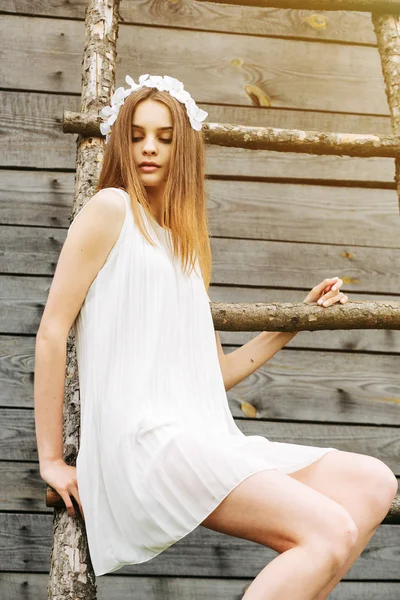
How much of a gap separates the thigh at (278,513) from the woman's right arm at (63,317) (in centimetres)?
36

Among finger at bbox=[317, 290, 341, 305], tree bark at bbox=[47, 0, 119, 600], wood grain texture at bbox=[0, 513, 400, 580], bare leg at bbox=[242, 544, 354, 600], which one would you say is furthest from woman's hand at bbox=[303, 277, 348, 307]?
wood grain texture at bbox=[0, 513, 400, 580]

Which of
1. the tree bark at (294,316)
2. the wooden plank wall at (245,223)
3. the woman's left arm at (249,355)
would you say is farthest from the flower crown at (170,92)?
the wooden plank wall at (245,223)

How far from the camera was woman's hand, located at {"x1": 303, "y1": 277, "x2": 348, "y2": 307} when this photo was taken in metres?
2.00

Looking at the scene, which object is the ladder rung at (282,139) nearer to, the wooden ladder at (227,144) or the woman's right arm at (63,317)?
the wooden ladder at (227,144)

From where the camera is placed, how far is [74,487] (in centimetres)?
163

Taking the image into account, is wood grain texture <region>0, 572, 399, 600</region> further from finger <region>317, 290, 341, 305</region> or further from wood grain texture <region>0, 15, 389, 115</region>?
wood grain texture <region>0, 15, 389, 115</region>

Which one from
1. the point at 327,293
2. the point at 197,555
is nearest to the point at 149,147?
the point at 327,293

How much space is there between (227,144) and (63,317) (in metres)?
0.79

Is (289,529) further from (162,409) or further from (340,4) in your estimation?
(340,4)

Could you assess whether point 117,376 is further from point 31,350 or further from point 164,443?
point 31,350

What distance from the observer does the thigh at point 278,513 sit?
1.42 m

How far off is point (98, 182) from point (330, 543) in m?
1.08

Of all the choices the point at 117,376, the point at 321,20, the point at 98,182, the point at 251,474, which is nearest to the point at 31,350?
the point at 98,182

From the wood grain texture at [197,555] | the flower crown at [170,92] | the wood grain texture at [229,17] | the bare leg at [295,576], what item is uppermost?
the wood grain texture at [229,17]
